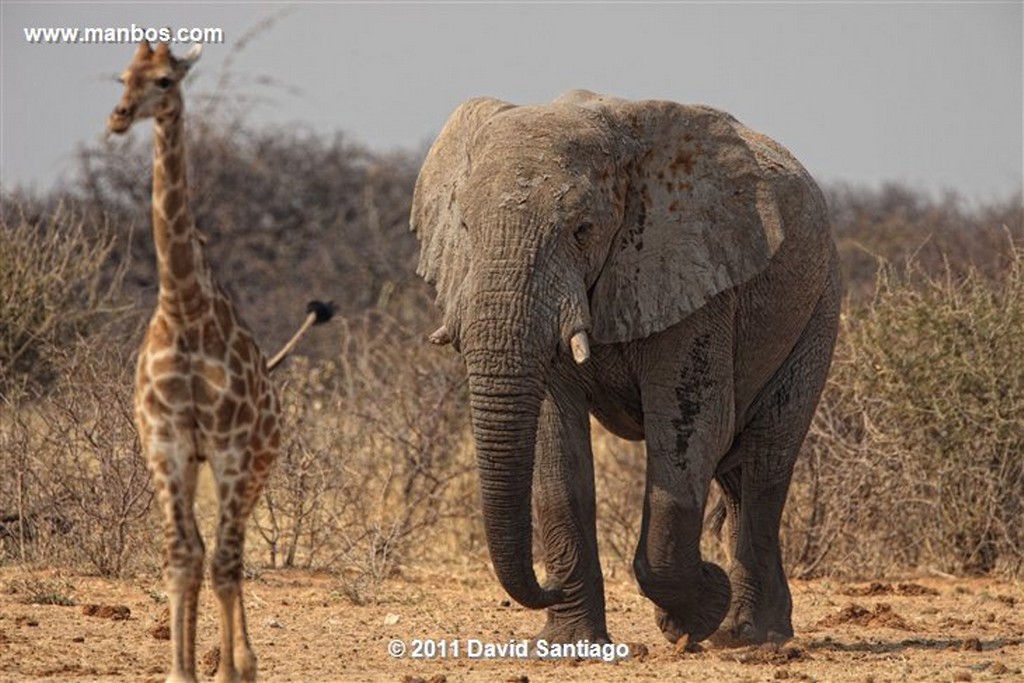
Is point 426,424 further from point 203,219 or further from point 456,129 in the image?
point 203,219

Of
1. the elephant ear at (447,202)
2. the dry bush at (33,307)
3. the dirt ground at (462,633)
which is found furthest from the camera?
the dry bush at (33,307)

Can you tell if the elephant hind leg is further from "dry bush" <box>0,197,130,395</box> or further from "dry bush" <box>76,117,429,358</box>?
"dry bush" <box>76,117,429,358</box>

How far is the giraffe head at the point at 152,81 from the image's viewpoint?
20.0 ft

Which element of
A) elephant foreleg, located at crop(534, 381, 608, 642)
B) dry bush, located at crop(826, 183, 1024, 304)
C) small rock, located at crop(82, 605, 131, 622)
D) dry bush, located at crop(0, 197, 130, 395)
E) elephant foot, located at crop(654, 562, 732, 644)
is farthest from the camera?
dry bush, located at crop(826, 183, 1024, 304)

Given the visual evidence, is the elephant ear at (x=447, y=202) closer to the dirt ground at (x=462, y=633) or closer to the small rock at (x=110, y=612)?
the dirt ground at (x=462, y=633)

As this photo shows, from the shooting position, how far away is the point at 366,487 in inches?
492

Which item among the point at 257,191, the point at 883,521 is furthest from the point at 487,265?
the point at 257,191

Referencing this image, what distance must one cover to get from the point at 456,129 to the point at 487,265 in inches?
49.4

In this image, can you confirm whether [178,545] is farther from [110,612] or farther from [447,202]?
[110,612]

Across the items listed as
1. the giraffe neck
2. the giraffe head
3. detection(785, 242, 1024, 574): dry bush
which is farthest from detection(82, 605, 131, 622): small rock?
detection(785, 242, 1024, 574): dry bush

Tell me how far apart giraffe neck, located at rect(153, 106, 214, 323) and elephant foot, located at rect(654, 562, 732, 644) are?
319 centimetres

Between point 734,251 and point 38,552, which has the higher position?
point 734,251

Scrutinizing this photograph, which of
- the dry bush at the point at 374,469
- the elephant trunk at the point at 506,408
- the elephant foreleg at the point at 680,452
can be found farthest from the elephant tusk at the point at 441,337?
the dry bush at the point at 374,469

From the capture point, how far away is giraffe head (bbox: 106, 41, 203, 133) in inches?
241
